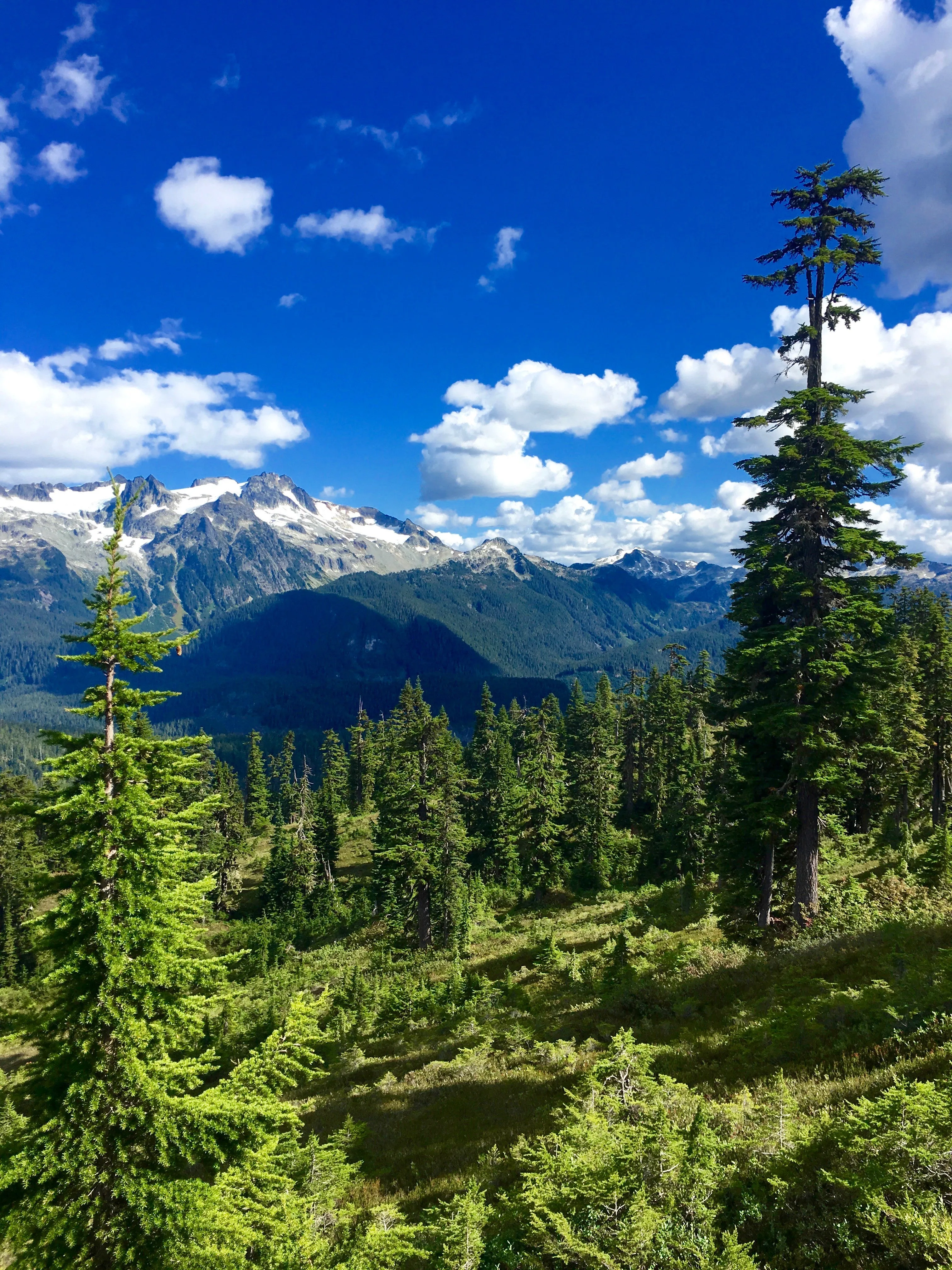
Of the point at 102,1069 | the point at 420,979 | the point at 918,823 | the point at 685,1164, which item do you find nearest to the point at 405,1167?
the point at 102,1069

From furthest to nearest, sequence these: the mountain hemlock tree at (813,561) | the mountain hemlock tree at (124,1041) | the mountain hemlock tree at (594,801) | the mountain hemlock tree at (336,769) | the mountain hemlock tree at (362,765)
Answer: the mountain hemlock tree at (362,765) < the mountain hemlock tree at (336,769) < the mountain hemlock tree at (594,801) < the mountain hemlock tree at (813,561) < the mountain hemlock tree at (124,1041)

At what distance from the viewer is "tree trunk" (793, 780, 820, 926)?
1725cm

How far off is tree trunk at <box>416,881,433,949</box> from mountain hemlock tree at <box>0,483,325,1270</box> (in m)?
31.5

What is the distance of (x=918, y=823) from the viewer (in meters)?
35.3

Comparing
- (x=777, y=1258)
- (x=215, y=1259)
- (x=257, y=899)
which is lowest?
(x=257, y=899)

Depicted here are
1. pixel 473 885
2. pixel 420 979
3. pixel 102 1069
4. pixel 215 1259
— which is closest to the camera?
pixel 215 1259

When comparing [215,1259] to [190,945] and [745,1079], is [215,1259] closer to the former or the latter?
[190,945]

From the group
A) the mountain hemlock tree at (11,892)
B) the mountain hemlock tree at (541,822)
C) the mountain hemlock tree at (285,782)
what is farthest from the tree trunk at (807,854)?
the mountain hemlock tree at (285,782)

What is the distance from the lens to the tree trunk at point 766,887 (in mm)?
20609

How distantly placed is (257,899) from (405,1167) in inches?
2365

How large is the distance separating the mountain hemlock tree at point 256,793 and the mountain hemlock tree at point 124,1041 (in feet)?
272

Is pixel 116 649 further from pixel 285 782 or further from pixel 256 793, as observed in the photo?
pixel 256 793

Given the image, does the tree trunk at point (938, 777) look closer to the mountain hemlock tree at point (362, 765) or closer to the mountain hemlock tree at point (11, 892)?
the mountain hemlock tree at point (362, 765)

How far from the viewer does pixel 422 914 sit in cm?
3984
